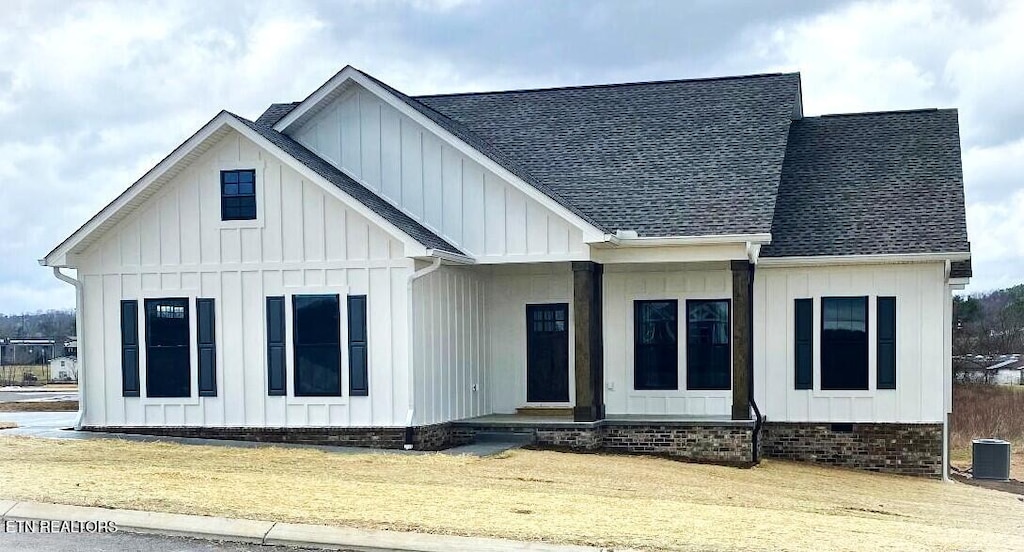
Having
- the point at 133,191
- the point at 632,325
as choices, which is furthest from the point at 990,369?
the point at 133,191

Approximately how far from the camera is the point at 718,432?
18.6 metres

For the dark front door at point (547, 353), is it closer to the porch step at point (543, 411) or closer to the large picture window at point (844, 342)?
the porch step at point (543, 411)

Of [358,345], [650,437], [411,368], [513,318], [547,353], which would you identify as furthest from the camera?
[513,318]

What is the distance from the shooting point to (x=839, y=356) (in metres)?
19.6

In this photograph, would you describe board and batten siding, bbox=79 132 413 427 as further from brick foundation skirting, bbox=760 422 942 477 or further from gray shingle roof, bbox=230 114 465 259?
brick foundation skirting, bbox=760 422 942 477

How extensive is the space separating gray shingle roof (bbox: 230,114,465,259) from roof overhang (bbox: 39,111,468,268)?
0.11 m

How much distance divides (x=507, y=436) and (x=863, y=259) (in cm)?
687

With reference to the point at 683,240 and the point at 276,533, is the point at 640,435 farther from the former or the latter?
the point at 276,533

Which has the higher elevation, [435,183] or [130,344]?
[435,183]

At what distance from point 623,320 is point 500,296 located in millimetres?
2379

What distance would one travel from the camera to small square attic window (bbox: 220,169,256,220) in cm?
1797

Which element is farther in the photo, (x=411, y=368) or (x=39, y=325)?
(x=39, y=325)

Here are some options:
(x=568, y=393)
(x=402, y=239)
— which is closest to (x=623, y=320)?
(x=568, y=393)

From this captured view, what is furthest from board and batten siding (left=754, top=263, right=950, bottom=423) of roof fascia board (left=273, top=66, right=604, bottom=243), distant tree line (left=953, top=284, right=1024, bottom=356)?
distant tree line (left=953, top=284, right=1024, bottom=356)
